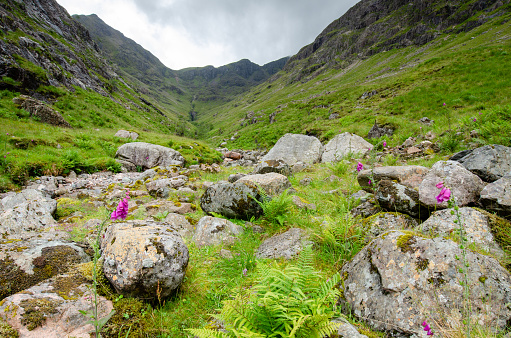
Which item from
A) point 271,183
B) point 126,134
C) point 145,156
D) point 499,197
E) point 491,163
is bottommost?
point 271,183

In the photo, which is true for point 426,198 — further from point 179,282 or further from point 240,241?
point 179,282

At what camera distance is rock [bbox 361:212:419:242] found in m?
3.71

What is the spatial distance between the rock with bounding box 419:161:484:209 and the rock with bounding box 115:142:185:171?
15561mm

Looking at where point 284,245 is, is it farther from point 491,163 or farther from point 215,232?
point 491,163

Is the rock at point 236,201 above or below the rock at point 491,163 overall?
below

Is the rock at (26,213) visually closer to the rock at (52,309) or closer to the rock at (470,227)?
the rock at (52,309)

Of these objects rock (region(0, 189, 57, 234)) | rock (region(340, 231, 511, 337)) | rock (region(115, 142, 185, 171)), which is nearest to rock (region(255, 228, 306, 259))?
rock (region(340, 231, 511, 337))

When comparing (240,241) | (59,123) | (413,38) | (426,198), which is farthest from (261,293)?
(413,38)

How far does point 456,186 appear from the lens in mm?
3895

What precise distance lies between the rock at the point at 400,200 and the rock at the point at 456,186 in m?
0.15

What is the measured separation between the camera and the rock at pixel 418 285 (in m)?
2.04

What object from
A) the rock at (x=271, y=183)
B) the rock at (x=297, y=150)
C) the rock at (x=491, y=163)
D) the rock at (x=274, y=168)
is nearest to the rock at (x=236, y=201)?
the rock at (x=271, y=183)

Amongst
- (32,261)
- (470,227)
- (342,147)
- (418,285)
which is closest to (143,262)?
(32,261)

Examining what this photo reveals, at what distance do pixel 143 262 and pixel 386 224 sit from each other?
423cm
